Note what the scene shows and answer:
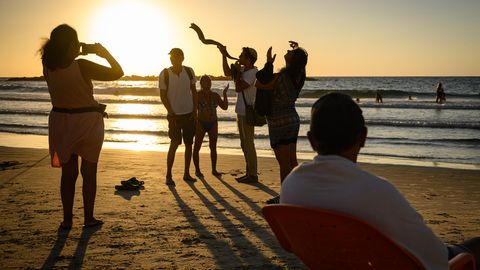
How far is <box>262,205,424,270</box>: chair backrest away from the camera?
210cm

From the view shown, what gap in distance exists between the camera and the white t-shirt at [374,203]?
211 cm

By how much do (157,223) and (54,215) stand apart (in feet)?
3.89

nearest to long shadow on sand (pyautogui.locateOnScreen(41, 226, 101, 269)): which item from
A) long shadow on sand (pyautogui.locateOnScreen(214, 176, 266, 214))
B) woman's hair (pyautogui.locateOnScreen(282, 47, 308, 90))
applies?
long shadow on sand (pyautogui.locateOnScreen(214, 176, 266, 214))

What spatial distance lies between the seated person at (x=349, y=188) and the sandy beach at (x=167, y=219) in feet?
7.59

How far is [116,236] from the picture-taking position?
17.6 feet

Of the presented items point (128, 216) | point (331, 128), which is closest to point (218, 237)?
point (128, 216)

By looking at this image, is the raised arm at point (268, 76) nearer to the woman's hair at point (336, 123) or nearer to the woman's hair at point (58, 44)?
the woman's hair at point (58, 44)

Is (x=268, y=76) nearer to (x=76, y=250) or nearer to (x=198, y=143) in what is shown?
(x=76, y=250)

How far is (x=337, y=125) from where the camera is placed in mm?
2273

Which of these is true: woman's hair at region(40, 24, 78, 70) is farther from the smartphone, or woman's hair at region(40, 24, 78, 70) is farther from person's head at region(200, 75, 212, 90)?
person's head at region(200, 75, 212, 90)

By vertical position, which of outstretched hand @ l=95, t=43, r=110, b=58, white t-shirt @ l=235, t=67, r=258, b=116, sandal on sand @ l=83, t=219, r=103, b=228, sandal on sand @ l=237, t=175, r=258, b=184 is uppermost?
outstretched hand @ l=95, t=43, r=110, b=58

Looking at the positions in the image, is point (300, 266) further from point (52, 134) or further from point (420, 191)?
point (420, 191)

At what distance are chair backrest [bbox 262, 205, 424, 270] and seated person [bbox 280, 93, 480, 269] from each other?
0.18ft

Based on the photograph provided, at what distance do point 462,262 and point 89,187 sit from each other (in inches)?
155
